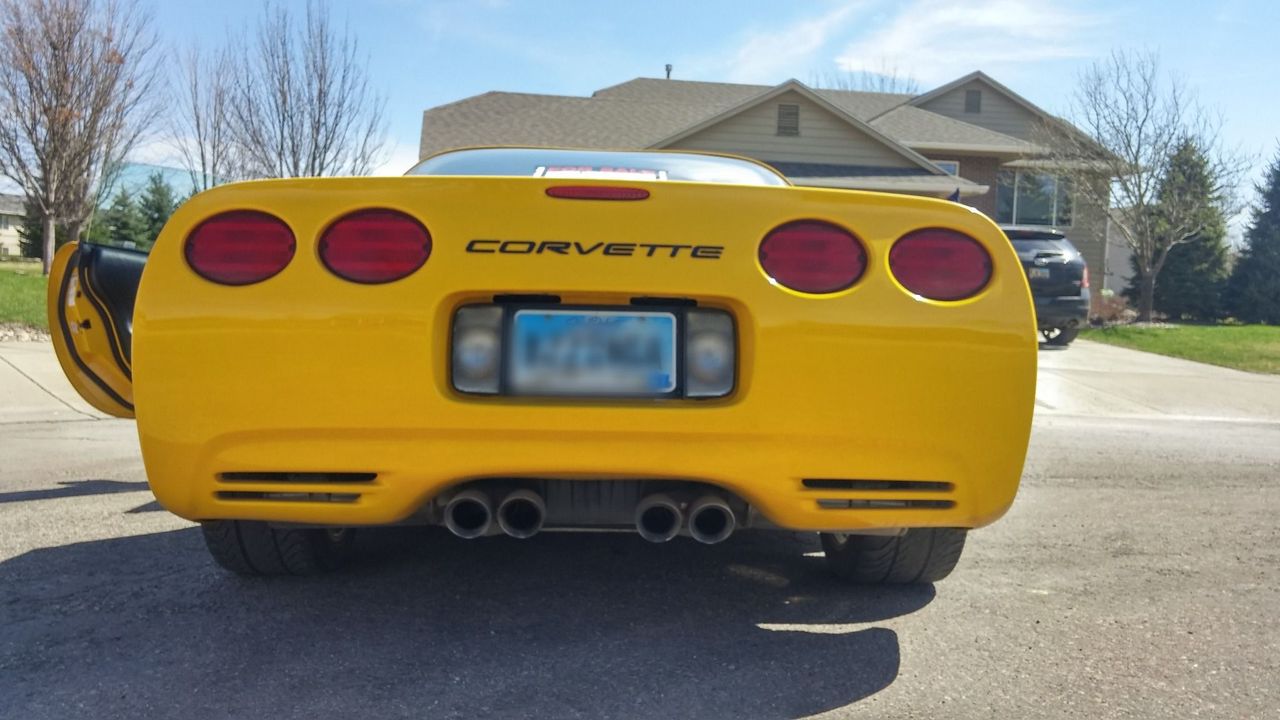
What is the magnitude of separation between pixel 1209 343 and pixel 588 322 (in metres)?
15.8

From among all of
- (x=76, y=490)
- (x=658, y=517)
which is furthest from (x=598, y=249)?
(x=76, y=490)

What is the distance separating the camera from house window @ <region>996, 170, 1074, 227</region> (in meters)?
26.0

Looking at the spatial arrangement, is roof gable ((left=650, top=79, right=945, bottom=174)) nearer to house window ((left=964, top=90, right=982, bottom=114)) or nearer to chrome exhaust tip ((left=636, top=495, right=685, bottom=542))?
house window ((left=964, top=90, right=982, bottom=114))

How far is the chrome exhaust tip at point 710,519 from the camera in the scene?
244 centimetres

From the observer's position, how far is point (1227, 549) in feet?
12.8

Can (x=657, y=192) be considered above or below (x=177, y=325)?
above

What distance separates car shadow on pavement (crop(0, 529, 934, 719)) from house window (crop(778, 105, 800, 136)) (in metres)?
19.4

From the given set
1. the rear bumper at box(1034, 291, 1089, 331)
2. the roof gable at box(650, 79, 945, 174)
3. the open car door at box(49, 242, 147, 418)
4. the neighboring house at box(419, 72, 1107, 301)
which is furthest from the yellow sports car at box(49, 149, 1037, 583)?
the roof gable at box(650, 79, 945, 174)

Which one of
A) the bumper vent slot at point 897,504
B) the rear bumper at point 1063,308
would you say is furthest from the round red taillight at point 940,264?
the rear bumper at point 1063,308

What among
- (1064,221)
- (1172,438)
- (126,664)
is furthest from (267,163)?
(1064,221)

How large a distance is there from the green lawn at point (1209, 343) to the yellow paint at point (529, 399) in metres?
12.0

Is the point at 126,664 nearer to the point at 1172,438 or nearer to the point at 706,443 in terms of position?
the point at 706,443

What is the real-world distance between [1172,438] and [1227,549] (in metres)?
3.42

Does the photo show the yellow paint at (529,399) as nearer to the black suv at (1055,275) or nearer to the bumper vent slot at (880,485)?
the bumper vent slot at (880,485)
